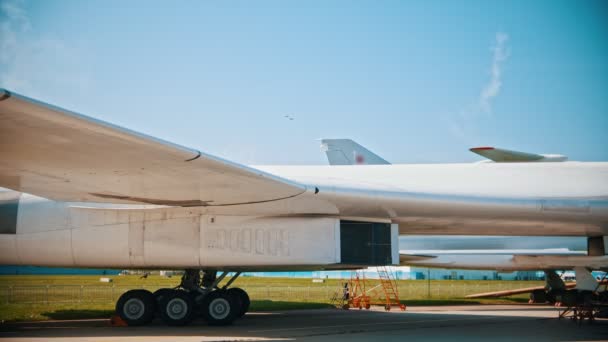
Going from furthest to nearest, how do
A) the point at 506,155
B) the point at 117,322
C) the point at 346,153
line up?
the point at 346,153
the point at 506,155
the point at 117,322

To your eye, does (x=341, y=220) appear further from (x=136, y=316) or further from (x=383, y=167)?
(x=136, y=316)

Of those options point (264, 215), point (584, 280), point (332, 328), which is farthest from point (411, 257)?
point (264, 215)

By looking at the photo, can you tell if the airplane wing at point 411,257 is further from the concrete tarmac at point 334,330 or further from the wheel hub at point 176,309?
the wheel hub at point 176,309

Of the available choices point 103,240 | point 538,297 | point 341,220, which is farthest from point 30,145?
point 538,297

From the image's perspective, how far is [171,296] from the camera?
11.6 m

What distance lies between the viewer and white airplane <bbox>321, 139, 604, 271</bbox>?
21.9 m

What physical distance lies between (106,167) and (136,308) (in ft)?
13.6

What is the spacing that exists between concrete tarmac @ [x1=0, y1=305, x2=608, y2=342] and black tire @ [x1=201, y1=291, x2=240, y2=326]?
228 millimetres

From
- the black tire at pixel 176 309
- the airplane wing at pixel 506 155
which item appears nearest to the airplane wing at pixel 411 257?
the airplane wing at pixel 506 155

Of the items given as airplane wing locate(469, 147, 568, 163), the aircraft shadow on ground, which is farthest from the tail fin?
the aircraft shadow on ground

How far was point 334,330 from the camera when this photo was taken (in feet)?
36.8

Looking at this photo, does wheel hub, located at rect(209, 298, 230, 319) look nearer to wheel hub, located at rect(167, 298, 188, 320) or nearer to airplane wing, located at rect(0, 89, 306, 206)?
wheel hub, located at rect(167, 298, 188, 320)

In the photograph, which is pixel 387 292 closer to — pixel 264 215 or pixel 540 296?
pixel 540 296

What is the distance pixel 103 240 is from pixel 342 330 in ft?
15.4
